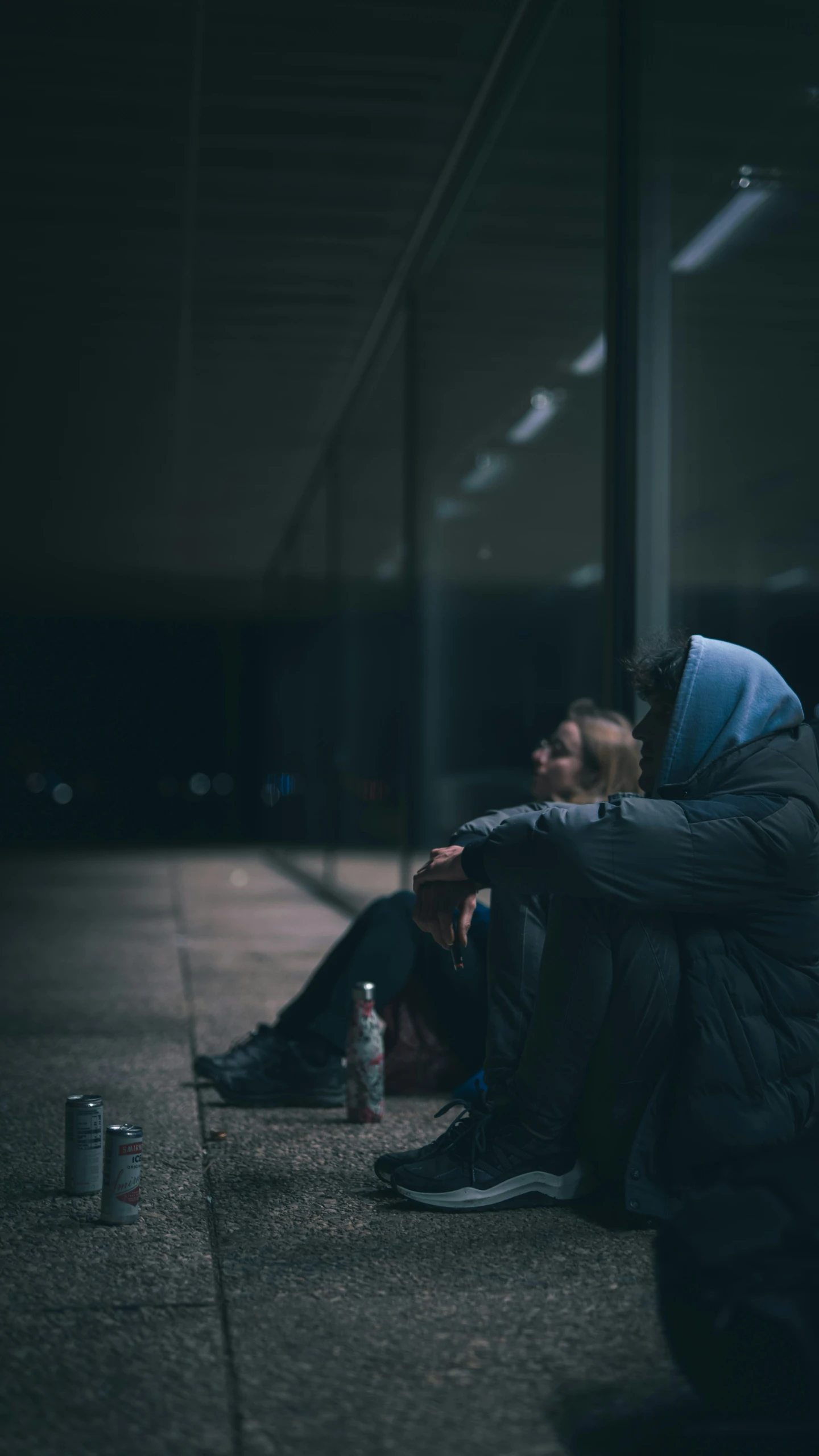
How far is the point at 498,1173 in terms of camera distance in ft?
8.25

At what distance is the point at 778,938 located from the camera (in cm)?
229

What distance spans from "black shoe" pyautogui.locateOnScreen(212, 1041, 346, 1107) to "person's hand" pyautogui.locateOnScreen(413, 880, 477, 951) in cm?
97

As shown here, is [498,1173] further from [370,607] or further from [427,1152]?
[370,607]

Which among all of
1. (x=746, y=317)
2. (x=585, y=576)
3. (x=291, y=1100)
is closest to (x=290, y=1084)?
(x=291, y=1100)

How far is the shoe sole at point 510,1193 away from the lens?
252 centimetres

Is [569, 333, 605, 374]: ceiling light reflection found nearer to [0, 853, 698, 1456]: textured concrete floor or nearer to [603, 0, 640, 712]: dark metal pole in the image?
[603, 0, 640, 712]: dark metal pole

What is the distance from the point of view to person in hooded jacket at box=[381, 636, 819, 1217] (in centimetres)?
222

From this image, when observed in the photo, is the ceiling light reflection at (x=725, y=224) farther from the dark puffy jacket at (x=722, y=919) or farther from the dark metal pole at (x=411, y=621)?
the dark puffy jacket at (x=722, y=919)

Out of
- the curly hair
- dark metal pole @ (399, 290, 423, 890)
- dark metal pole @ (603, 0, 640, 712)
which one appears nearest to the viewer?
the curly hair

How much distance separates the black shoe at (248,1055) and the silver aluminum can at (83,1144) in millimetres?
841

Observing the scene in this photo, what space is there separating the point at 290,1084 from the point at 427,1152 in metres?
0.95

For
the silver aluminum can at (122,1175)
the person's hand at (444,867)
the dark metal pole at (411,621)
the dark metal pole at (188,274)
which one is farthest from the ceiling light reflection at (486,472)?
the silver aluminum can at (122,1175)

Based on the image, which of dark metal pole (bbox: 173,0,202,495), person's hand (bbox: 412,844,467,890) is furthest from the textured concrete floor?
dark metal pole (bbox: 173,0,202,495)

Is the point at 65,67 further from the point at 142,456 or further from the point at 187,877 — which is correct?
the point at 187,877
